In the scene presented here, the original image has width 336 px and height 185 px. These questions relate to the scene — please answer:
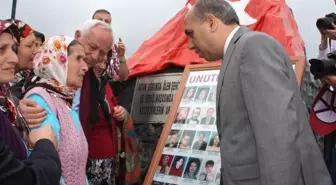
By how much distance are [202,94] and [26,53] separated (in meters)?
1.48

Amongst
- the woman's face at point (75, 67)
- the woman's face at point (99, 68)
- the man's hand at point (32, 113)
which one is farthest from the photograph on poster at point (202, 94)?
the man's hand at point (32, 113)

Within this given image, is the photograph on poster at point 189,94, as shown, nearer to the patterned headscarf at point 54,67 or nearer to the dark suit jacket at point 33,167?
the patterned headscarf at point 54,67

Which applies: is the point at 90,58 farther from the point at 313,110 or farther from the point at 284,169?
the point at 284,169

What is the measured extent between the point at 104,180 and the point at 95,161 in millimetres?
155

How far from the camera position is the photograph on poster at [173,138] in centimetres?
342

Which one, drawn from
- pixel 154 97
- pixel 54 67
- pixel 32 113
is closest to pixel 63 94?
pixel 54 67

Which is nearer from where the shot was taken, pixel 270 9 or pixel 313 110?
pixel 313 110

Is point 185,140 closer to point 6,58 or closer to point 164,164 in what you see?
point 164,164

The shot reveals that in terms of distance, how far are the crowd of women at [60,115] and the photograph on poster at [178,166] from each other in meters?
0.34

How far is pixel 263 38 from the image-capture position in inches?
67.9

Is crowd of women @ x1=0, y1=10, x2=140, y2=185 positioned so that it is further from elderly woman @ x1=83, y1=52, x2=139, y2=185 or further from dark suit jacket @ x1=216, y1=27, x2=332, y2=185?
dark suit jacket @ x1=216, y1=27, x2=332, y2=185

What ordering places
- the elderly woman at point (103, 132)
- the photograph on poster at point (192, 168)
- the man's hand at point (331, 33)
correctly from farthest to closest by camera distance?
the photograph on poster at point (192, 168) < the elderly woman at point (103, 132) < the man's hand at point (331, 33)

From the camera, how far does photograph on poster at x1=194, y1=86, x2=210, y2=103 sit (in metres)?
3.44

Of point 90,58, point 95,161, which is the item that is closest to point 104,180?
point 95,161
